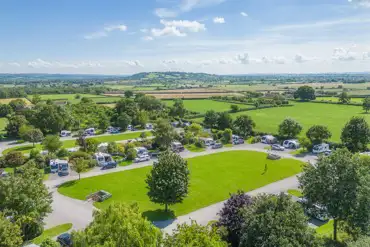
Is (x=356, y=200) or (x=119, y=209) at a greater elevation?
(x=119, y=209)

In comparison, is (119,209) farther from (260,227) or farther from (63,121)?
(63,121)

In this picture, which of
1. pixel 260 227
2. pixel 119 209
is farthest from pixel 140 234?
pixel 260 227

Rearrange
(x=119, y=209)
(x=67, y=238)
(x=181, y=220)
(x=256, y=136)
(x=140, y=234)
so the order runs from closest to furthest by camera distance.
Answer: (x=140, y=234), (x=119, y=209), (x=67, y=238), (x=181, y=220), (x=256, y=136)

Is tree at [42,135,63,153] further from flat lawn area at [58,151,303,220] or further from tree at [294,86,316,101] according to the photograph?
tree at [294,86,316,101]

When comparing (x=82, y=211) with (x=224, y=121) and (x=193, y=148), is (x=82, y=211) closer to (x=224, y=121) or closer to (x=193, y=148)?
(x=193, y=148)

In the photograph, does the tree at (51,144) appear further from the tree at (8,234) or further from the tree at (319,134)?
the tree at (319,134)

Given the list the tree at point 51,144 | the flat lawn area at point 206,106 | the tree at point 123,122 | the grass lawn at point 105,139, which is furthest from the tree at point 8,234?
the flat lawn area at point 206,106
